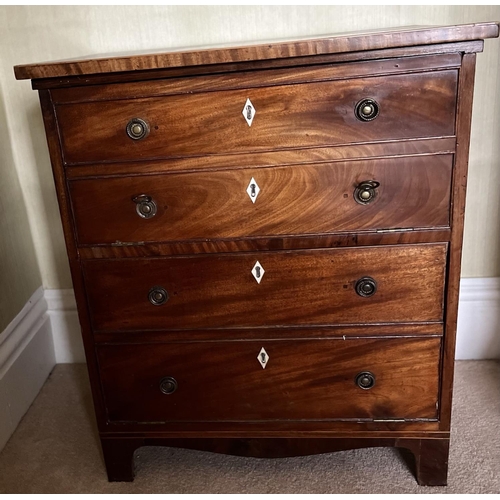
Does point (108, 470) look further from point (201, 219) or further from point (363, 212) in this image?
point (363, 212)

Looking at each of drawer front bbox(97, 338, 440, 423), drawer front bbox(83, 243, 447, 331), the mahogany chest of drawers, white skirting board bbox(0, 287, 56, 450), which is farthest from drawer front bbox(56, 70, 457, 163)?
white skirting board bbox(0, 287, 56, 450)

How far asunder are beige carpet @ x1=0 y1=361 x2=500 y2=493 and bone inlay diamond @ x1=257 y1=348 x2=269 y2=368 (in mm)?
357

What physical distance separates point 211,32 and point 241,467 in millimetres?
1222

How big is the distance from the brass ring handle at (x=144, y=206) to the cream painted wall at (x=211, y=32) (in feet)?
2.14

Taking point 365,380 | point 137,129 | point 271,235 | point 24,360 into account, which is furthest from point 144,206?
point 24,360

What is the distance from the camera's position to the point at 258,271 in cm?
121

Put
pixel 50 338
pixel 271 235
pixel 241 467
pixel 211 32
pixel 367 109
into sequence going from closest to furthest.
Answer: pixel 367 109 → pixel 271 235 → pixel 241 467 → pixel 211 32 → pixel 50 338

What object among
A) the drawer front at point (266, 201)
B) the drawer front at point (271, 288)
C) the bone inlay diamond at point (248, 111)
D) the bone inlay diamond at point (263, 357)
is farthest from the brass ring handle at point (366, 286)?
the bone inlay diamond at point (248, 111)

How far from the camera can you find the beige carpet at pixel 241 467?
1390 mm

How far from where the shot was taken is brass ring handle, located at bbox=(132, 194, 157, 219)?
117 centimetres

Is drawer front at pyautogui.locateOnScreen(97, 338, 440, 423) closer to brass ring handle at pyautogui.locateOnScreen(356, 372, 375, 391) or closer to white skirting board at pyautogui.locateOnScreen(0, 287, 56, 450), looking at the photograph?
brass ring handle at pyautogui.locateOnScreen(356, 372, 375, 391)

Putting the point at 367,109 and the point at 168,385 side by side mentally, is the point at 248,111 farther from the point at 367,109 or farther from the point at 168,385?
the point at 168,385

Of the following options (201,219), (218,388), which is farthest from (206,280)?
(218,388)

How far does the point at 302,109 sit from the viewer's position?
108 centimetres
